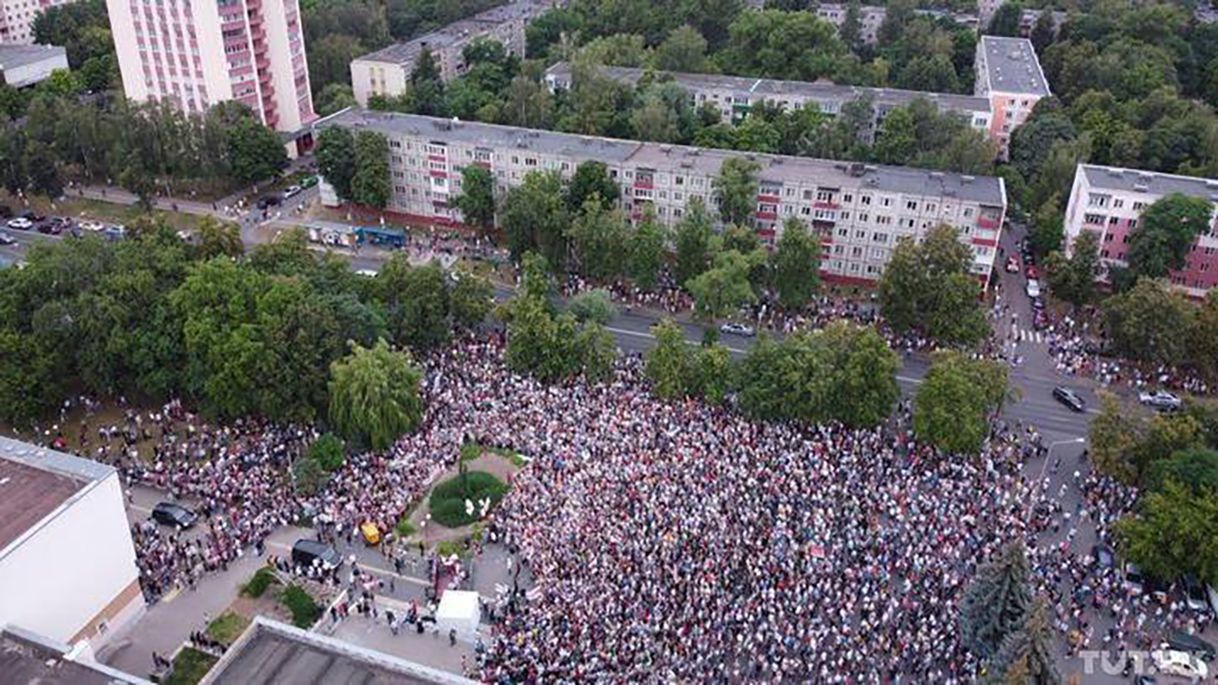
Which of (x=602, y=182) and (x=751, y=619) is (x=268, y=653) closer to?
(x=751, y=619)

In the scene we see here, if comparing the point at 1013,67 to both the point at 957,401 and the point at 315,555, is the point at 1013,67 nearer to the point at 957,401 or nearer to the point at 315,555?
the point at 957,401

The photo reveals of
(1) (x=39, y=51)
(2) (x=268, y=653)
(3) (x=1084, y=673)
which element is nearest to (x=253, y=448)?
→ (2) (x=268, y=653)

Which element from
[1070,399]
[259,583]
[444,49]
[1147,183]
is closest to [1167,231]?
[1147,183]

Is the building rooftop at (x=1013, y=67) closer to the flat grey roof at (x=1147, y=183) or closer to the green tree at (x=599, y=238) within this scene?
the flat grey roof at (x=1147, y=183)

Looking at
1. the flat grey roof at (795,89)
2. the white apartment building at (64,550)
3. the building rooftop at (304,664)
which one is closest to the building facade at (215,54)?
the flat grey roof at (795,89)

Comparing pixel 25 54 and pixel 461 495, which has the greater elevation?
pixel 25 54

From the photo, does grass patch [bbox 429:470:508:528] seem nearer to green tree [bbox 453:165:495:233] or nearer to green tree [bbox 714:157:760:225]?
green tree [bbox 714:157:760:225]
